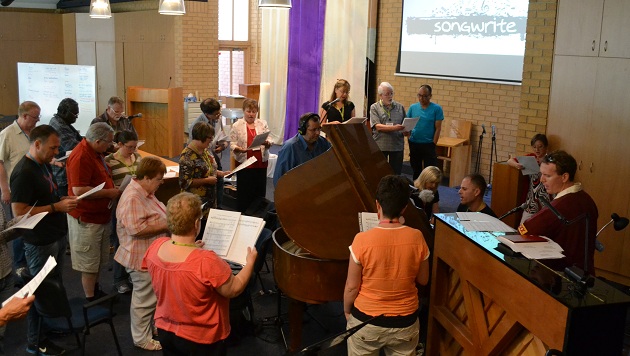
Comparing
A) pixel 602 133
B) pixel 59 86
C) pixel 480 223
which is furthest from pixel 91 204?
pixel 59 86

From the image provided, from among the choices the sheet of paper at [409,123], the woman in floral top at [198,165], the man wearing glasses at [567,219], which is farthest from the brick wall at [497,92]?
the woman in floral top at [198,165]

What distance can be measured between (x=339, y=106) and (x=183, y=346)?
495 cm

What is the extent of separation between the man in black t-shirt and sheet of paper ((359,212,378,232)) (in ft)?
6.71

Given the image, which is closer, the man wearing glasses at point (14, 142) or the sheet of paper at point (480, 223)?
the sheet of paper at point (480, 223)

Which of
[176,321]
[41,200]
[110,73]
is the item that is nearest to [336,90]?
[41,200]

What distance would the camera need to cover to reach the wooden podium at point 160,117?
36.7 ft

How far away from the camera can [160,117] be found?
37.3 feet

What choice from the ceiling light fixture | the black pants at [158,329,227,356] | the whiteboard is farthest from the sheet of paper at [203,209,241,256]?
the whiteboard

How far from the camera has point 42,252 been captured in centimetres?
449

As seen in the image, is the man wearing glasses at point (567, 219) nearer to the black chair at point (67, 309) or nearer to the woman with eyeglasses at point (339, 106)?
the black chair at point (67, 309)

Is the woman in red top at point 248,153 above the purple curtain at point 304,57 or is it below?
below

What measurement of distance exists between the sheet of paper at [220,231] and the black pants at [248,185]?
10.6 ft

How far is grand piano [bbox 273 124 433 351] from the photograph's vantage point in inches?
157

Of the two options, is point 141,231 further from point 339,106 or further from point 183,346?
point 339,106
